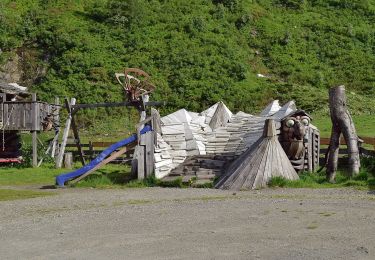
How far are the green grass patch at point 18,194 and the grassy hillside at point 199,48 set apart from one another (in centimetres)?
2603

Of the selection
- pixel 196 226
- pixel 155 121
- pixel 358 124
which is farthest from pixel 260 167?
pixel 358 124

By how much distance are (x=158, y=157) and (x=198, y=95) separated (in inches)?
1046

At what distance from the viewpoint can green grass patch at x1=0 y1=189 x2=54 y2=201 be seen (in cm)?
1807

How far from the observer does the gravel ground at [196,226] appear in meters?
9.55

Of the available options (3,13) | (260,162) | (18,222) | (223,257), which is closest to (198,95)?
(3,13)

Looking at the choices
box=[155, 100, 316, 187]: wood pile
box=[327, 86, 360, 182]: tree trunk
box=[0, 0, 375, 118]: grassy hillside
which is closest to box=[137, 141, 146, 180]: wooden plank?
box=[155, 100, 316, 187]: wood pile

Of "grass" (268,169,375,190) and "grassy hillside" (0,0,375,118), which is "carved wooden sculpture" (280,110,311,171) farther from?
"grassy hillside" (0,0,375,118)

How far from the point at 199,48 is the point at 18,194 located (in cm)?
3719

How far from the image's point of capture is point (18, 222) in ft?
43.6

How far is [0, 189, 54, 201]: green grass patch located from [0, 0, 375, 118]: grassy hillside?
26.0 meters

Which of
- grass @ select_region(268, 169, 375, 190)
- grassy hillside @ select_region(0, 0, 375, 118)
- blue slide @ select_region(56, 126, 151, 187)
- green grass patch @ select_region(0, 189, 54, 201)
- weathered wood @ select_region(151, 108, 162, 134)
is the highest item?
grassy hillside @ select_region(0, 0, 375, 118)

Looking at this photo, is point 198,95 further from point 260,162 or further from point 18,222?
point 18,222

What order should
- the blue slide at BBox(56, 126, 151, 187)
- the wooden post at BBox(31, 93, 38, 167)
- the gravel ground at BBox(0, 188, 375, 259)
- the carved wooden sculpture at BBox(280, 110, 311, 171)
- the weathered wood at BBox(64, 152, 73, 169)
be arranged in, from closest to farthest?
the gravel ground at BBox(0, 188, 375, 259)
the carved wooden sculpture at BBox(280, 110, 311, 171)
the blue slide at BBox(56, 126, 151, 187)
the weathered wood at BBox(64, 152, 73, 169)
the wooden post at BBox(31, 93, 38, 167)

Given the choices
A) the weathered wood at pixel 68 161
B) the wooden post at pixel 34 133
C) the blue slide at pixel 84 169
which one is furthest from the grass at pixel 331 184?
the wooden post at pixel 34 133
